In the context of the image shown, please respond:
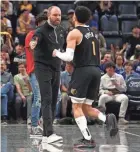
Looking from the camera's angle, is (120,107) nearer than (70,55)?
No

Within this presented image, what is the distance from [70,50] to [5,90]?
5889mm

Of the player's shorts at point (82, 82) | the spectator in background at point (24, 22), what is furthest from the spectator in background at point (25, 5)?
the player's shorts at point (82, 82)

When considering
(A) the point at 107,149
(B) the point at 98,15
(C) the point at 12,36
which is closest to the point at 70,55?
(A) the point at 107,149

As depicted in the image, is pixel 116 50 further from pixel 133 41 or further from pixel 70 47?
pixel 70 47

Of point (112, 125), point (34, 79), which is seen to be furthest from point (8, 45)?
point (112, 125)

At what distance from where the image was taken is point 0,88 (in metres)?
14.0

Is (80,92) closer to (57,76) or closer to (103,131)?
(57,76)

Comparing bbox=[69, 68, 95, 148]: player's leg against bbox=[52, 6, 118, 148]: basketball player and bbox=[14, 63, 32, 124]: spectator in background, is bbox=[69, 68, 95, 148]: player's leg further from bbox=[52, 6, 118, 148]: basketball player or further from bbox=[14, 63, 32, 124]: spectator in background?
bbox=[14, 63, 32, 124]: spectator in background

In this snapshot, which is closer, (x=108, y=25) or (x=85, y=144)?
(x=85, y=144)

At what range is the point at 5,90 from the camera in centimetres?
1397

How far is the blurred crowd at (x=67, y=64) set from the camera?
1414 centimetres

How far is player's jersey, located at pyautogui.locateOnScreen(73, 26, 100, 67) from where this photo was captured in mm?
8578

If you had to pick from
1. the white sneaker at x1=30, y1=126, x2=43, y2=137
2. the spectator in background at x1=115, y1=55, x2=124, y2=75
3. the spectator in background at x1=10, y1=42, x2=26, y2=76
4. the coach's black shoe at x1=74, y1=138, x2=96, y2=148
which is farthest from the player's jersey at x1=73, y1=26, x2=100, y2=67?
the spectator in background at x1=115, y1=55, x2=124, y2=75

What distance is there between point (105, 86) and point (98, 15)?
5.35 metres
